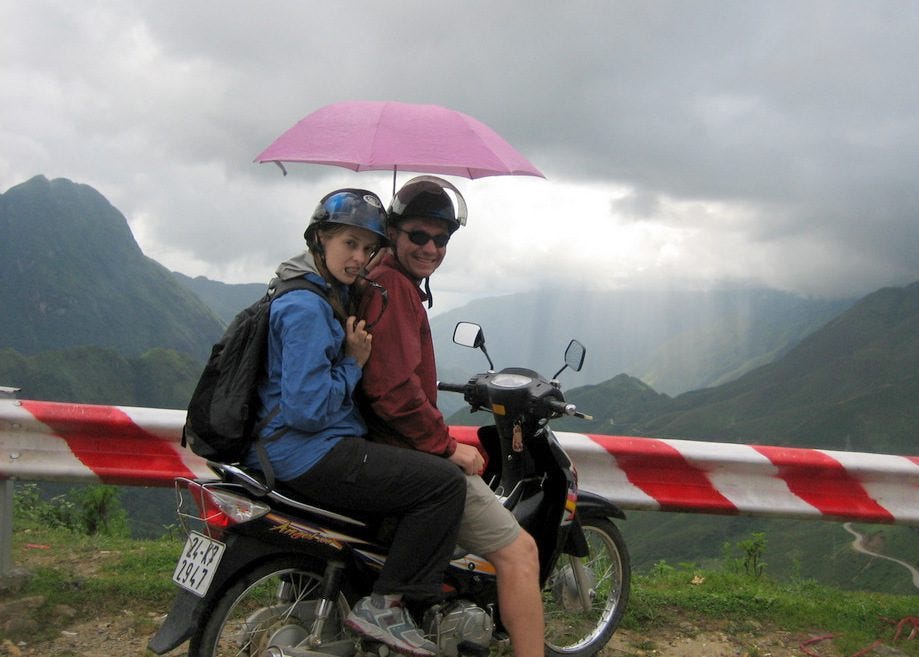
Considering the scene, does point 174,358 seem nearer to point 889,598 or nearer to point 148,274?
point 148,274

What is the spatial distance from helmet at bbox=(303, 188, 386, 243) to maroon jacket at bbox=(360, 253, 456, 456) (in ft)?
0.70

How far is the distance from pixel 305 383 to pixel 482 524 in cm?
93

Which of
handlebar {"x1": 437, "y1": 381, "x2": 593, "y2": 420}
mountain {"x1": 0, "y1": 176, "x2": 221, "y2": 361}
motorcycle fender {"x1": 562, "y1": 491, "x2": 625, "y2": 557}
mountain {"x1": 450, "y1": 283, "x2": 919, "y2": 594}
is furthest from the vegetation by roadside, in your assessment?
mountain {"x1": 0, "y1": 176, "x2": 221, "y2": 361}

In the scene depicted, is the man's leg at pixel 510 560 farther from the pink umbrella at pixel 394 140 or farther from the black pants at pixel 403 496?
the pink umbrella at pixel 394 140

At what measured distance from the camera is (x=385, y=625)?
9.43 ft

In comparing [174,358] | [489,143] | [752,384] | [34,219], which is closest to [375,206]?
[489,143]

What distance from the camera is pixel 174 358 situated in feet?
368

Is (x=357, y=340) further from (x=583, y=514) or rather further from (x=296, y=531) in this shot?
(x=583, y=514)

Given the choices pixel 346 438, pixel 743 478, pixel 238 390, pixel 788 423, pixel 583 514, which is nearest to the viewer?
pixel 238 390

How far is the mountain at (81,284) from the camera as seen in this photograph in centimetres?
14738

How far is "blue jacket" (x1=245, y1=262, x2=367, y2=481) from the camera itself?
8.43 feet

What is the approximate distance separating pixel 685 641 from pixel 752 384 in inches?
8185

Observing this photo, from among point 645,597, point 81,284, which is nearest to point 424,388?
point 645,597

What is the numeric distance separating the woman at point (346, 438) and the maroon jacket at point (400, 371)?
0.07m
